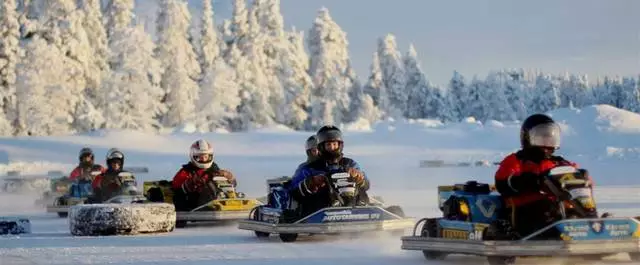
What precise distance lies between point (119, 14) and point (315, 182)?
5414 cm

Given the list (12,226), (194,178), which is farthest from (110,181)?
(12,226)

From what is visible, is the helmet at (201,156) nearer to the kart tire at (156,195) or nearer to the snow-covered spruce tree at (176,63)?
the kart tire at (156,195)

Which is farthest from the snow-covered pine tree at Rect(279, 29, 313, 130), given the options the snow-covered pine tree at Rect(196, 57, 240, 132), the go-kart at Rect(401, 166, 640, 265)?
the go-kart at Rect(401, 166, 640, 265)

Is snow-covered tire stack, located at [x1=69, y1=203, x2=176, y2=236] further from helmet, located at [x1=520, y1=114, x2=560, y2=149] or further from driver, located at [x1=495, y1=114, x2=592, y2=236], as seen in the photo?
helmet, located at [x1=520, y1=114, x2=560, y2=149]

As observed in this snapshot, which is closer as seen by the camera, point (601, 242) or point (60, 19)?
point (601, 242)

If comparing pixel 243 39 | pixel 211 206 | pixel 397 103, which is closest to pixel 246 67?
pixel 243 39

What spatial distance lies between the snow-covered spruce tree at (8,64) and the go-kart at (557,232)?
5179 centimetres

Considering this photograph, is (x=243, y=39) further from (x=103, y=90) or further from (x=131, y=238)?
(x=131, y=238)

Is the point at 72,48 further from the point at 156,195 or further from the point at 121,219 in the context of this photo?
the point at 121,219

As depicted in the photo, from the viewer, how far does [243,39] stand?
7612 cm

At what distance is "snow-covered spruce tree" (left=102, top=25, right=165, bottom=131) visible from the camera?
202ft

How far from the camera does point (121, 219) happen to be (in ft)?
49.3

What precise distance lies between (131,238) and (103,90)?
48.6 metres

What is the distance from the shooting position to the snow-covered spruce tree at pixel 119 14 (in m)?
66.0
